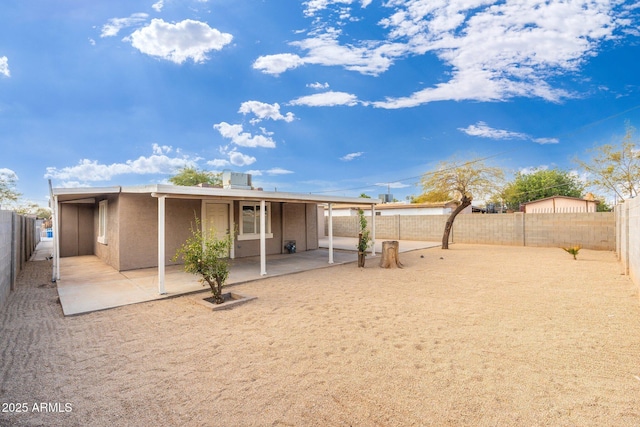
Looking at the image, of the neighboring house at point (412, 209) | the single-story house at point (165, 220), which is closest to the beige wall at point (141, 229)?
the single-story house at point (165, 220)

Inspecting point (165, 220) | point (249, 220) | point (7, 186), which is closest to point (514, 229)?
point (249, 220)

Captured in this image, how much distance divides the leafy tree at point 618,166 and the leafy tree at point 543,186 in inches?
526

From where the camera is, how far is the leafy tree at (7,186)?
69.7 ft

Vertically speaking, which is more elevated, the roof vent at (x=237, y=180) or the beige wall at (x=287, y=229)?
the roof vent at (x=237, y=180)

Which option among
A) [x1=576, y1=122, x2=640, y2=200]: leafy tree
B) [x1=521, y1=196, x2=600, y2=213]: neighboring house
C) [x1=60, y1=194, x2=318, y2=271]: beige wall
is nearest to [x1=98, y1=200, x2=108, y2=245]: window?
[x1=60, y1=194, x2=318, y2=271]: beige wall

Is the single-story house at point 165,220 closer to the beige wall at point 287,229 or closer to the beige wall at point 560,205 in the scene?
the beige wall at point 287,229

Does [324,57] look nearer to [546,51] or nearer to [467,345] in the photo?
[546,51]

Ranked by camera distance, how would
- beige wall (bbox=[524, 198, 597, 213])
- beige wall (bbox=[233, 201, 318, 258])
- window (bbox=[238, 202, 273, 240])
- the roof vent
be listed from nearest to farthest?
the roof vent, window (bbox=[238, 202, 273, 240]), beige wall (bbox=[233, 201, 318, 258]), beige wall (bbox=[524, 198, 597, 213])

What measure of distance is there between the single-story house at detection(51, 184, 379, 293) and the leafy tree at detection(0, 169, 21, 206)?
15504mm

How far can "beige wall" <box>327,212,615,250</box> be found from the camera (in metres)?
13.9

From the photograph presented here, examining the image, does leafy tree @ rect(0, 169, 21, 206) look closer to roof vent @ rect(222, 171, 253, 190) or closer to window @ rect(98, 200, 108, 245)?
window @ rect(98, 200, 108, 245)

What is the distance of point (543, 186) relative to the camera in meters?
33.2

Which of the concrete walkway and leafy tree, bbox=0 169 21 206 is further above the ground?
leafy tree, bbox=0 169 21 206

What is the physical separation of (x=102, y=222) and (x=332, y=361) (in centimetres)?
1085
